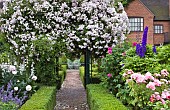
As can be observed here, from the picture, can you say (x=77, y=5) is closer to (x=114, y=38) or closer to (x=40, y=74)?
(x=114, y=38)

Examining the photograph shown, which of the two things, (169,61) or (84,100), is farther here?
(84,100)

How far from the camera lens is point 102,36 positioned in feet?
41.9

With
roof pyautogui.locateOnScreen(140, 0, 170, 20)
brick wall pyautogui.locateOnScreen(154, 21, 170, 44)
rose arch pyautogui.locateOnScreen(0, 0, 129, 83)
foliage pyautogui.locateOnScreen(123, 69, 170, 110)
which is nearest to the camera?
foliage pyautogui.locateOnScreen(123, 69, 170, 110)

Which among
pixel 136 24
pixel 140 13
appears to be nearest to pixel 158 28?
pixel 140 13

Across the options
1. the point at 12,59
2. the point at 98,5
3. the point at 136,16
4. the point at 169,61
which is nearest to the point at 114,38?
the point at 98,5

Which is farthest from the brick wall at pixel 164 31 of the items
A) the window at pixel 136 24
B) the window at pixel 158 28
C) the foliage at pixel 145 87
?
the foliage at pixel 145 87

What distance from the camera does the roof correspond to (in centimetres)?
3200

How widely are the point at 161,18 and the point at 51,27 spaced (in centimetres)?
2054

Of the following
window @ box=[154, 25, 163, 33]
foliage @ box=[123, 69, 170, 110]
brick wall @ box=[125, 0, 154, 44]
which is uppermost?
brick wall @ box=[125, 0, 154, 44]

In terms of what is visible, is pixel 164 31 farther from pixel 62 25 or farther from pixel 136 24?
pixel 62 25

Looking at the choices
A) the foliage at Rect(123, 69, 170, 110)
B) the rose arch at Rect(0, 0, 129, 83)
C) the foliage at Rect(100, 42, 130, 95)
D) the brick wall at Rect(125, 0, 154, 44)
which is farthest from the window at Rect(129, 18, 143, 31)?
the foliage at Rect(123, 69, 170, 110)

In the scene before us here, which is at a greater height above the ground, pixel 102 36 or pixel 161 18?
pixel 161 18

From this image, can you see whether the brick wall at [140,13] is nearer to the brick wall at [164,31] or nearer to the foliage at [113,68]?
the brick wall at [164,31]

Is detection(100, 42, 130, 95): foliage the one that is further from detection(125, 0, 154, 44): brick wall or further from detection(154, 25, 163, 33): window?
detection(154, 25, 163, 33): window
